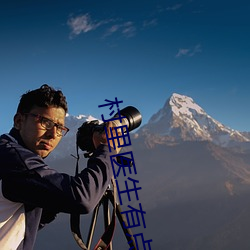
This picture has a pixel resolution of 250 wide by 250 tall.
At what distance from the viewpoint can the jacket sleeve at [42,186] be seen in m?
1.46

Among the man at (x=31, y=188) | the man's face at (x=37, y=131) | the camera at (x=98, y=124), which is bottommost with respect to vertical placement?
the man at (x=31, y=188)

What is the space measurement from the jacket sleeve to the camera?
1.82ft

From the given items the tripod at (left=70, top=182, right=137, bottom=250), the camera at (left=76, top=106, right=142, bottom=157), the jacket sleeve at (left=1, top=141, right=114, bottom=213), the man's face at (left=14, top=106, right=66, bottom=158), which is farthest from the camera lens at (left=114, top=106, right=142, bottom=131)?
the jacket sleeve at (left=1, top=141, right=114, bottom=213)

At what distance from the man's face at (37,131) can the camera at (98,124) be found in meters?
0.32

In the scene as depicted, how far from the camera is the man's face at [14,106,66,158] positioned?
5.60 feet

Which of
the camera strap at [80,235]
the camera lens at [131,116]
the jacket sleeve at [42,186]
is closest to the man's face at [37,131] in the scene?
the jacket sleeve at [42,186]

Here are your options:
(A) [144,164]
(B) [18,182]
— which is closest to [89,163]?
(B) [18,182]

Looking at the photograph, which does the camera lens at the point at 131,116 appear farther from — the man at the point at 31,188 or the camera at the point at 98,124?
the man at the point at 31,188

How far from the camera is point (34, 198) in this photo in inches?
57.7

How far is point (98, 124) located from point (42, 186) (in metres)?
0.83

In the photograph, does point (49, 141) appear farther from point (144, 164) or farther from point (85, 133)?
point (144, 164)

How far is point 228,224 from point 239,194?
1971cm

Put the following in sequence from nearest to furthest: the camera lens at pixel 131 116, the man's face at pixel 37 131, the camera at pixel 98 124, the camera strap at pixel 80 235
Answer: the man's face at pixel 37 131
the camera strap at pixel 80 235
the camera at pixel 98 124
the camera lens at pixel 131 116

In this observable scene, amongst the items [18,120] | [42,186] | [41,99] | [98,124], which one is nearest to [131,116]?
[98,124]
